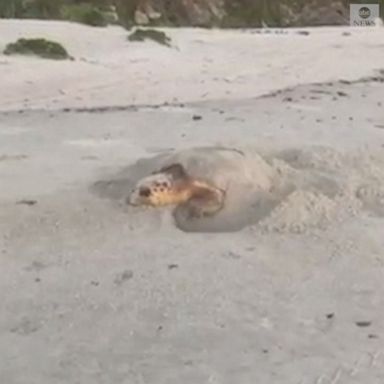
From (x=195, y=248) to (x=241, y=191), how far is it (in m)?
0.66

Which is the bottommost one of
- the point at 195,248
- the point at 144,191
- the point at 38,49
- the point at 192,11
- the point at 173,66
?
the point at 192,11

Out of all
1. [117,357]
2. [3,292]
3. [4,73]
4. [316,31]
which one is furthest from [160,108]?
[316,31]

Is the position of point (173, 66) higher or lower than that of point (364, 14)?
higher

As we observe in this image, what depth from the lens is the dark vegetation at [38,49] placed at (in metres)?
12.4

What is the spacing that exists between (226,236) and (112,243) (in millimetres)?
522

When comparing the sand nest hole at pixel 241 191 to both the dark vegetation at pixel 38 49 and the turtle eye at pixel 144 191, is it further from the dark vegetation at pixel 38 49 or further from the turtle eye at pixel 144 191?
the dark vegetation at pixel 38 49

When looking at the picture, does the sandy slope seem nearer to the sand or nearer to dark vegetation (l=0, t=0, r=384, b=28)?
the sand

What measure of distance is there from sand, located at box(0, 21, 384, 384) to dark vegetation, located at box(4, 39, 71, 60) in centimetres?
269

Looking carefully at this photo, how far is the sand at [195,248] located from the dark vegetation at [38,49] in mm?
2688

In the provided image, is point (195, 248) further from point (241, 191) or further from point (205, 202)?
point (241, 191)

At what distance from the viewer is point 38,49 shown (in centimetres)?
1248

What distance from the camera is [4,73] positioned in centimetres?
1138

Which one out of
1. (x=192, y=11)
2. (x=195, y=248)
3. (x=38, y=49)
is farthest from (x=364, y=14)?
(x=195, y=248)

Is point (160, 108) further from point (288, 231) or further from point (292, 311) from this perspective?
point (292, 311)
